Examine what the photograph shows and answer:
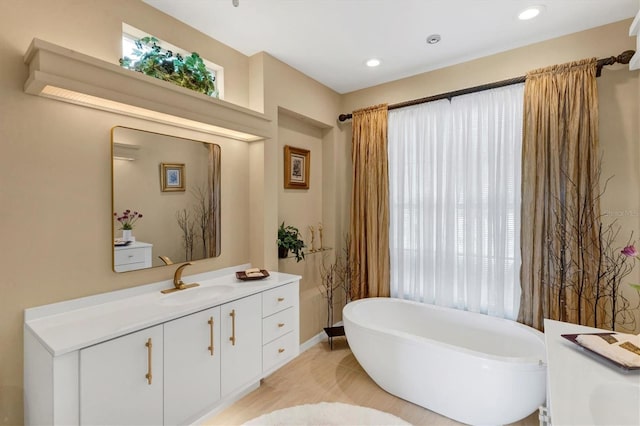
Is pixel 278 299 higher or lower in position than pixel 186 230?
lower

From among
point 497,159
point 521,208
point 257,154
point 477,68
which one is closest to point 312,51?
point 257,154

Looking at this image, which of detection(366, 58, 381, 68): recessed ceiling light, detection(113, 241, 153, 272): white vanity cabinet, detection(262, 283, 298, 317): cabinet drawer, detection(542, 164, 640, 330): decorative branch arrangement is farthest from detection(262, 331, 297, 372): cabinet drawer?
detection(366, 58, 381, 68): recessed ceiling light

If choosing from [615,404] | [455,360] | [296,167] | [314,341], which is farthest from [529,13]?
[314,341]

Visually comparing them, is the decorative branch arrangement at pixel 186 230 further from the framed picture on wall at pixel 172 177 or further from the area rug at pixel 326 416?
the area rug at pixel 326 416

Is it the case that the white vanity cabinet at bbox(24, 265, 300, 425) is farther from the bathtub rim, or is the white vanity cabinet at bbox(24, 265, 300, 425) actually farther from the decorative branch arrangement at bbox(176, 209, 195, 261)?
the bathtub rim

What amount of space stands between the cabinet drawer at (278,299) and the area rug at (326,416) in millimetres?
709

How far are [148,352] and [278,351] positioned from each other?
1025 mm


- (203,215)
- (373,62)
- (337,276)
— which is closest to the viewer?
(203,215)

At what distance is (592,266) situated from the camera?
2119mm

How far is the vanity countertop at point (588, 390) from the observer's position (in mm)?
879

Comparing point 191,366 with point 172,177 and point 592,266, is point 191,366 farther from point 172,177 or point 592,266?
point 592,266

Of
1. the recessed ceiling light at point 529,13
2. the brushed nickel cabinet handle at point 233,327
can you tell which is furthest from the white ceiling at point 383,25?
the brushed nickel cabinet handle at point 233,327

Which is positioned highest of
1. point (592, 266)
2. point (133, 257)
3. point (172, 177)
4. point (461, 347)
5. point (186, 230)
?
point (172, 177)

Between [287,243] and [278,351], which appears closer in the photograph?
[278,351]
